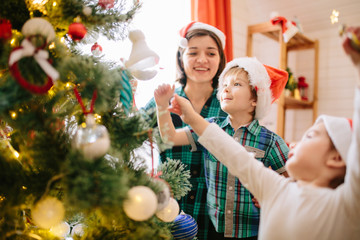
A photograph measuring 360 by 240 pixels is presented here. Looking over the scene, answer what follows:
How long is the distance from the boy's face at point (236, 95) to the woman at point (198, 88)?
0.21 meters

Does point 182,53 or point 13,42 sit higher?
point 182,53

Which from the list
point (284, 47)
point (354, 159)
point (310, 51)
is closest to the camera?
point (354, 159)

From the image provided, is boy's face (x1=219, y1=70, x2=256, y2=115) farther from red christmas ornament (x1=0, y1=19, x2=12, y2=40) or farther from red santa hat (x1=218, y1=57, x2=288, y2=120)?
red christmas ornament (x1=0, y1=19, x2=12, y2=40)

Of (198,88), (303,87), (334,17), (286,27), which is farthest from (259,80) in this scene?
(303,87)

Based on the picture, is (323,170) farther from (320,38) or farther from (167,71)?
(320,38)

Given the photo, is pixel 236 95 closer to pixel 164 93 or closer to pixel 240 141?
pixel 240 141

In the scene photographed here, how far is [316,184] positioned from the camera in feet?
2.15

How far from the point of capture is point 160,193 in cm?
68

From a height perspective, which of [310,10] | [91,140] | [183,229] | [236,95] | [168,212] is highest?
[310,10]

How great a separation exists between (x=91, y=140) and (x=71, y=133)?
12 centimetres

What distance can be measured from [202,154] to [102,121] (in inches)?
24.6

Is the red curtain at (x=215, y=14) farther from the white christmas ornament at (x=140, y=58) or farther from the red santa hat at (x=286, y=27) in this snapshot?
the white christmas ornament at (x=140, y=58)

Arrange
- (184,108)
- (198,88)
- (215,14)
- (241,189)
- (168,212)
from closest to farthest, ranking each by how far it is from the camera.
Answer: (168,212) → (184,108) → (241,189) → (198,88) → (215,14)

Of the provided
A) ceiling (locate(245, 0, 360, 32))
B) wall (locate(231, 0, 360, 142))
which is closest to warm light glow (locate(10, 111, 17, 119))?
wall (locate(231, 0, 360, 142))
